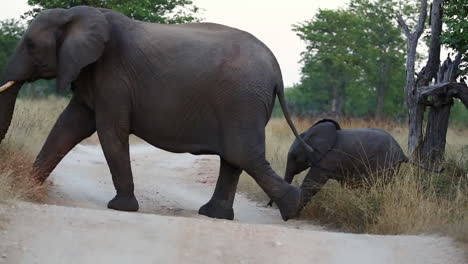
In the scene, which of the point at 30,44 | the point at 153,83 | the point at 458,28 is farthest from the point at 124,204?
the point at 458,28

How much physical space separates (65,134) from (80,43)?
123cm

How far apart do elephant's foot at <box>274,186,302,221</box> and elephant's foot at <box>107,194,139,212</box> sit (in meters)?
1.64

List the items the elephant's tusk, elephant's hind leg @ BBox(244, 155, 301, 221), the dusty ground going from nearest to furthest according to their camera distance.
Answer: the dusty ground → the elephant's tusk → elephant's hind leg @ BBox(244, 155, 301, 221)

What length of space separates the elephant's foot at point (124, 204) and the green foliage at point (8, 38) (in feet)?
90.9

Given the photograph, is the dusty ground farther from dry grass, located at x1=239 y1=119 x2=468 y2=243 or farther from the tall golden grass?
dry grass, located at x1=239 y1=119 x2=468 y2=243

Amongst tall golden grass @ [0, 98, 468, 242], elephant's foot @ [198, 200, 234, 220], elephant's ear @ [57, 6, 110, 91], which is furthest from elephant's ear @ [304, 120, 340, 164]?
elephant's ear @ [57, 6, 110, 91]

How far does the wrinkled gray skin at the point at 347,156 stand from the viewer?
33.3 ft

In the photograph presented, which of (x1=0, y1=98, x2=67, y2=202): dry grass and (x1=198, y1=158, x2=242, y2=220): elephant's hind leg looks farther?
(x1=198, y1=158, x2=242, y2=220): elephant's hind leg

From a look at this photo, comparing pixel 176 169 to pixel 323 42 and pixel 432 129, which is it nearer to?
pixel 432 129

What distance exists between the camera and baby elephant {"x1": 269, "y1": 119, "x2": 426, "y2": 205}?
33.3 ft

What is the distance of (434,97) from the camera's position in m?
12.4

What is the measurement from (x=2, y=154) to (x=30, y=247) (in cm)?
329

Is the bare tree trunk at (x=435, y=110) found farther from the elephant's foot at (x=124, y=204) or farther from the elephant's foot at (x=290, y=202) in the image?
the elephant's foot at (x=124, y=204)

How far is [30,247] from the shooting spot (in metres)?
5.95
